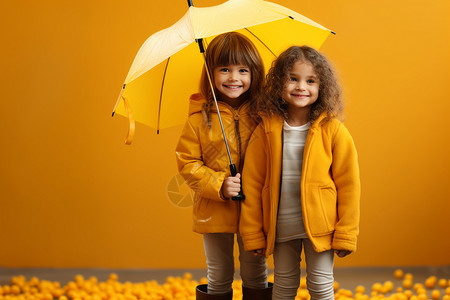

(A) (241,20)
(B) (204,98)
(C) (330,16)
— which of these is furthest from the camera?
(C) (330,16)

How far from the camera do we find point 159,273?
11.0 ft

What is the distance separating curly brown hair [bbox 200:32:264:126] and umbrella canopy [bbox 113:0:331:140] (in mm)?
60

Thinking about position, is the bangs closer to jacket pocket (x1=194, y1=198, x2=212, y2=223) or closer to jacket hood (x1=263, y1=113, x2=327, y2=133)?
jacket hood (x1=263, y1=113, x2=327, y2=133)

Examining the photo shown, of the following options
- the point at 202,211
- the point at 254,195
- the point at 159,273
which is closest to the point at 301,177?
the point at 254,195

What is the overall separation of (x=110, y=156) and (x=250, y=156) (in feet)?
4.89

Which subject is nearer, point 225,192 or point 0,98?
point 225,192

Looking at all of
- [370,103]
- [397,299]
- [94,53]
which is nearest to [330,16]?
[370,103]

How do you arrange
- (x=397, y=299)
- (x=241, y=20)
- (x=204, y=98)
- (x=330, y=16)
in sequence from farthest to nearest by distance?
(x=330, y=16) < (x=397, y=299) < (x=204, y=98) < (x=241, y=20)

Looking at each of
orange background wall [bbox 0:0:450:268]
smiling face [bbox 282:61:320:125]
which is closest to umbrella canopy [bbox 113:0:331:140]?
smiling face [bbox 282:61:320:125]

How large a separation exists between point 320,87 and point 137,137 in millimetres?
1575

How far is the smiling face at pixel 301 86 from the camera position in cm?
191

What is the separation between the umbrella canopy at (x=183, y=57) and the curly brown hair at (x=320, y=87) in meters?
0.11

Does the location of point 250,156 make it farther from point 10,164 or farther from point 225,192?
point 10,164

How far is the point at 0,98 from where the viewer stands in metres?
3.27
